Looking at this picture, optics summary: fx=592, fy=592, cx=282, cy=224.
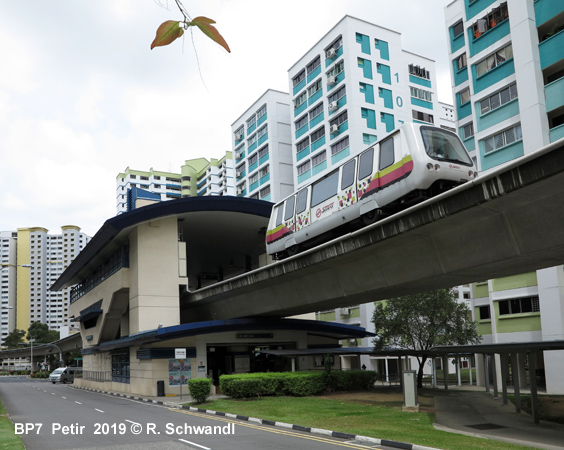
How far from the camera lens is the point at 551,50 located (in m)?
34.8

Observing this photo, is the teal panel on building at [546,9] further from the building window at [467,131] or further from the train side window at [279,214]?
the train side window at [279,214]

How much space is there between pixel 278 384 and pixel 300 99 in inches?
1997

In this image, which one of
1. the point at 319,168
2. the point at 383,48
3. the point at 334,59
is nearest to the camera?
the point at 334,59

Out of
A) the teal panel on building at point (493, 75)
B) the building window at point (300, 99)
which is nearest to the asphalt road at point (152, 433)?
the teal panel on building at point (493, 75)

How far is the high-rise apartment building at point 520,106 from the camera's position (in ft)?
111

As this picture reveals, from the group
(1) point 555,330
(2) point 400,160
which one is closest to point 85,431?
(2) point 400,160

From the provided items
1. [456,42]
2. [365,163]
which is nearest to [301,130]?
[456,42]

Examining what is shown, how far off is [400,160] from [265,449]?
33.2 ft

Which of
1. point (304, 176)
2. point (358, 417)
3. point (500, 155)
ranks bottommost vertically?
point (358, 417)

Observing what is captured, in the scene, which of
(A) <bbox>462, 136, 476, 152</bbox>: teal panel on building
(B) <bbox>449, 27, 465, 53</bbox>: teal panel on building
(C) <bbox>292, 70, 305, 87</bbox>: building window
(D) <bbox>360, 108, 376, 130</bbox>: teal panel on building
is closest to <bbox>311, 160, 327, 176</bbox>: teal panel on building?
(D) <bbox>360, 108, 376, 130</bbox>: teal panel on building

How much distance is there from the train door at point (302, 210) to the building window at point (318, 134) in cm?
4401

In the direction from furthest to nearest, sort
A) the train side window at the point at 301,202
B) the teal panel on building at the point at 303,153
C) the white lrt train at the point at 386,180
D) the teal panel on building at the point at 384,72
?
the teal panel on building at the point at 303,153, the teal panel on building at the point at 384,72, the train side window at the point at 301,202, the white lrt train at the point at 386,180

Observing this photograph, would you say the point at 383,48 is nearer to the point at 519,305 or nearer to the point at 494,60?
the point at 494,60

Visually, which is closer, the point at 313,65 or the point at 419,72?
the point at 313,65
